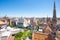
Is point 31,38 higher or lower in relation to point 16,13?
lower

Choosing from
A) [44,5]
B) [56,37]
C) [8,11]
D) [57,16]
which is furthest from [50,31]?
[8,11]

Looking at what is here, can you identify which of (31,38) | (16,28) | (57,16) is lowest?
(31,38)

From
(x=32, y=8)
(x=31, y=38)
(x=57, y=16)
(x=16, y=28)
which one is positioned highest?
(x=32, y=8)

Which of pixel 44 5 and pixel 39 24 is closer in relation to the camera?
pixel 44 5

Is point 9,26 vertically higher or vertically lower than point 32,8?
lower

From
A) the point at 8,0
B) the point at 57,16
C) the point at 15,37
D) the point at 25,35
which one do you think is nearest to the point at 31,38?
the point at 25,35

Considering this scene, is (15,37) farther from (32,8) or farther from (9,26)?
(32,8)

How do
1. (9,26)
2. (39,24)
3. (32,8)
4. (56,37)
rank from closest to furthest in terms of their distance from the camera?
(56,37), (32,8), (9,26), (39,24)

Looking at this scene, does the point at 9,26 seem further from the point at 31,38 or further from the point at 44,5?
the point at 44,5

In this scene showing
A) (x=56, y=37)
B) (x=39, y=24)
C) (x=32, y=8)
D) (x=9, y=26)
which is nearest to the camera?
(x=56, y=37)
